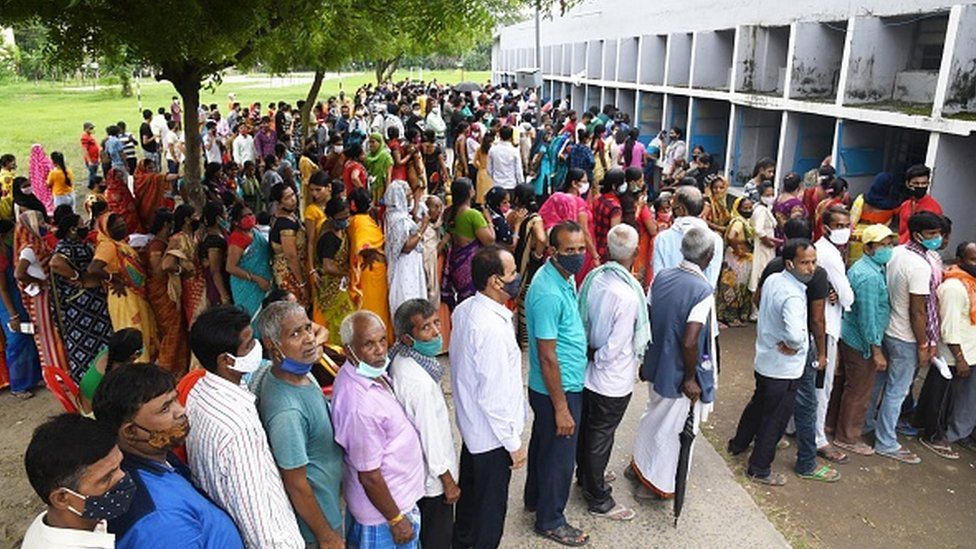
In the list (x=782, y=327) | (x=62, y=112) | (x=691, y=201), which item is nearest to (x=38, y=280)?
(x=691, y=201)

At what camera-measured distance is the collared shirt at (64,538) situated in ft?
5.65

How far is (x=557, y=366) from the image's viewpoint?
3.27 metres

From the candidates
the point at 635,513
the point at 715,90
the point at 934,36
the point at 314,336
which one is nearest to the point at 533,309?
the point at 314,336

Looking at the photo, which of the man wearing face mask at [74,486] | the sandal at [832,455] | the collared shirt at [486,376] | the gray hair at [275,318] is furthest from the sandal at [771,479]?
the man wearing face mask at [74,486]

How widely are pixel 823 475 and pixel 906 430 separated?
1.08 metres

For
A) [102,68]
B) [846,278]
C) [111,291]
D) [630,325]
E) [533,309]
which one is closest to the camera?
[533,309]

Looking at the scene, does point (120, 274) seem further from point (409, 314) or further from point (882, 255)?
point (882, 255)

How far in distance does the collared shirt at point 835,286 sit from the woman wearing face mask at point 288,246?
3601mm

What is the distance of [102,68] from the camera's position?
6.22 metres

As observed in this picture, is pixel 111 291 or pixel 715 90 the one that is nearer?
pixel 111 291

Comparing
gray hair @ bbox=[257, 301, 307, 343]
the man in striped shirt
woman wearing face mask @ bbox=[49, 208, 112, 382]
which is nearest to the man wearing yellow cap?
gray hair @ bbox=[257, 301, 307, 343]

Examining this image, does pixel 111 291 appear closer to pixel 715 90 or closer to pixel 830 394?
pixel 830 394

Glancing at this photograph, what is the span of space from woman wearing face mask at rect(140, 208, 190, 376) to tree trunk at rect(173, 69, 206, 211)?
156 centimetres

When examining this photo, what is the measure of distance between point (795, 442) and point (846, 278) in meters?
1.29
